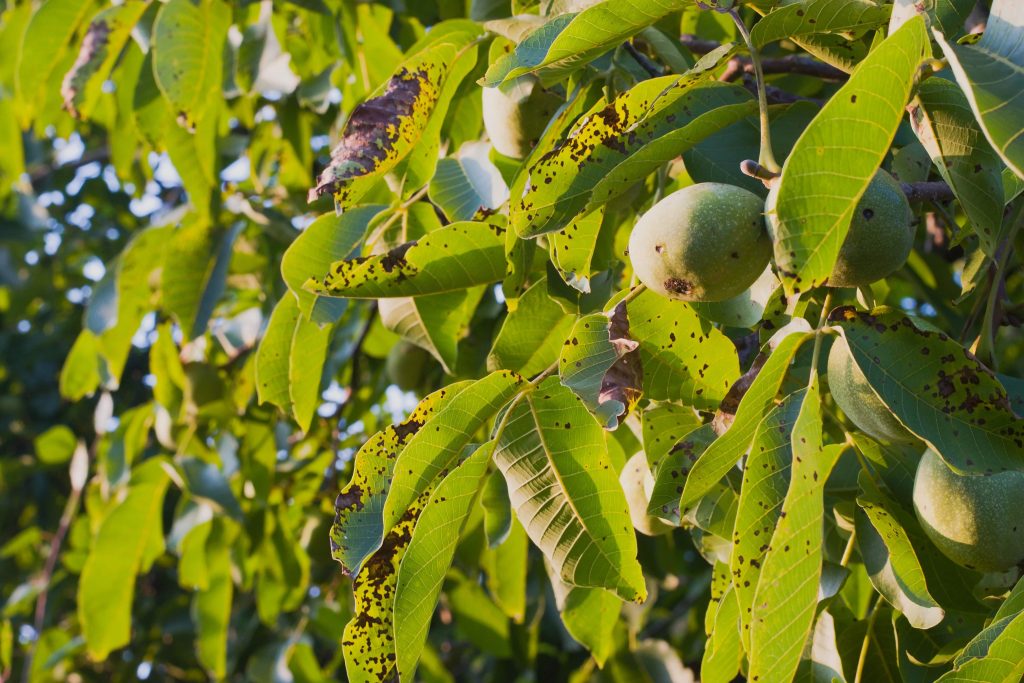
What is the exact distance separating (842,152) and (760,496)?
31cm

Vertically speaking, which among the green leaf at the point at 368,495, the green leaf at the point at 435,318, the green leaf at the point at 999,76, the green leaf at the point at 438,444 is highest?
the green leaf at the point at 999,76

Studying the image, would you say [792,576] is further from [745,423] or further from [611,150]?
[611,150]

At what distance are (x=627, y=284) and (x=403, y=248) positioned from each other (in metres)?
0.32

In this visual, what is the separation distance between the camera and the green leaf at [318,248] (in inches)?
52.9

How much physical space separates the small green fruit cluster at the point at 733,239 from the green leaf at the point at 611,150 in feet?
0.17

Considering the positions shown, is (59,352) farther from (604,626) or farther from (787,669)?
(787,669)

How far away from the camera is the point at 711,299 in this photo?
0.93 meters

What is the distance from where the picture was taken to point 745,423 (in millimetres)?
924

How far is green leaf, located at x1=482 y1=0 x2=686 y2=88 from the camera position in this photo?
0.90 meters

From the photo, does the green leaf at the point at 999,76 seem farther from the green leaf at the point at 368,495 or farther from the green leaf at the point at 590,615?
the green leaf at the point at 590,615

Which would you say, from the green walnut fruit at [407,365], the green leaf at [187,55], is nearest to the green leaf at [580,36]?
the green leaf at [187,55]

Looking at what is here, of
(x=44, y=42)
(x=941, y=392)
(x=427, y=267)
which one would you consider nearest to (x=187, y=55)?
(x=44, y=42)

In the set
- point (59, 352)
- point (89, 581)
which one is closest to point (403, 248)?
point (89, 581)

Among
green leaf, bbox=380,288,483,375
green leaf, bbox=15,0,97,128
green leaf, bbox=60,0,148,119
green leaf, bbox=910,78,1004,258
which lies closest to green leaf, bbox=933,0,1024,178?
green leaf, bbox=910,78,1004,258
